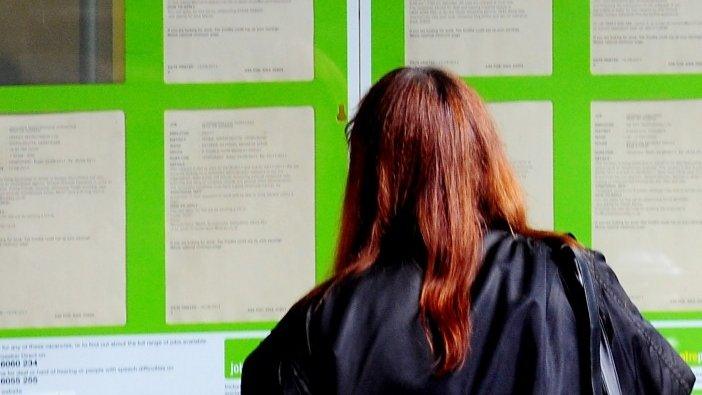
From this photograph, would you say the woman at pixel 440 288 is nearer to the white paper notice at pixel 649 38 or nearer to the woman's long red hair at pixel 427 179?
the woman's long red hair at pixel 427 179

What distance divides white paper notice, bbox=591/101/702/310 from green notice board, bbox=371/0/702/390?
0.12 feet

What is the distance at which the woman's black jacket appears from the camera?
6.29 ft

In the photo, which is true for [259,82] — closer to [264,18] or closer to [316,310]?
[264,18]

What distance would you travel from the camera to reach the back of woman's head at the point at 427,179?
1.99 m

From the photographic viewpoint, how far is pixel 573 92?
3217 mm

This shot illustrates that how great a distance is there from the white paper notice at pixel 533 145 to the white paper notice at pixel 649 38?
24 cm

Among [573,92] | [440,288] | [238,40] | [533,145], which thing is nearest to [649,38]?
[573,92]

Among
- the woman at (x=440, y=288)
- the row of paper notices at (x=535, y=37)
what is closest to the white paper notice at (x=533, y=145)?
the row of paper notices at (x=535, y=37)

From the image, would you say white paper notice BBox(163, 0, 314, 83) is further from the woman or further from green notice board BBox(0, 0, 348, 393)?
the woman

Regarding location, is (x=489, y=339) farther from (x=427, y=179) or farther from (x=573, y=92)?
(x=573, y=92)

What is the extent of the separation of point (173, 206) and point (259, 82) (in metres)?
0.48

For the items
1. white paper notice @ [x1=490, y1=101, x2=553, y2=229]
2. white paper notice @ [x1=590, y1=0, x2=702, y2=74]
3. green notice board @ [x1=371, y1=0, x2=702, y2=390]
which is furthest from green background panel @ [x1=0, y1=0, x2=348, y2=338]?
white paper notice @ [x1=590, y1=0, x2=702, y2=74]

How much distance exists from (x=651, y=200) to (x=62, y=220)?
6.05 feet

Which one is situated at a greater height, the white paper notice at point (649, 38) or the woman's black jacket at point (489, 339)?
the white paper notice at point (649, 38)
